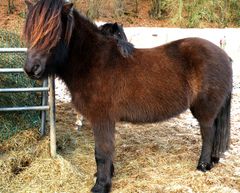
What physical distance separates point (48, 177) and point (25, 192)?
12.5 inches

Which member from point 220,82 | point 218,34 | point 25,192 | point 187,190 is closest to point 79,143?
point 25,192

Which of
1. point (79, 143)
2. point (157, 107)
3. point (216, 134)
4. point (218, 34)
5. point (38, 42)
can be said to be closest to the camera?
point (38, 42)

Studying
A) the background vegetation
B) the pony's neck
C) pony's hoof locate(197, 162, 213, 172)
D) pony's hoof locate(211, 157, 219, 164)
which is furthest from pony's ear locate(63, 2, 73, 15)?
the background vegetation

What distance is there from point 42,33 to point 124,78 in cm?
92

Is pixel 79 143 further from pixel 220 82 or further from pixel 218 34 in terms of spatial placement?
pixel 218 34

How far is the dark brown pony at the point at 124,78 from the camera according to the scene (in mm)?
3594

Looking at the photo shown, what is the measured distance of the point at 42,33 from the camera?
3199 millimetres

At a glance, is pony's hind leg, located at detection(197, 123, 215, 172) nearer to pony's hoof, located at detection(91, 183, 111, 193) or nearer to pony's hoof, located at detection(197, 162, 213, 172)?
pony's hoof, located at detection(197, 162, 213, 172)

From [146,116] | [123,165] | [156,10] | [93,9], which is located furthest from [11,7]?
[146,116]

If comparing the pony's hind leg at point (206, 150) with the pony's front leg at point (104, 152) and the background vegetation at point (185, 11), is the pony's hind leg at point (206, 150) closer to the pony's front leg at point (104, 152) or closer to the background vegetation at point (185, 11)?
the pony's front leg at point (104, 152)

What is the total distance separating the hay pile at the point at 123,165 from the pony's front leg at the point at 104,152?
0.43ft

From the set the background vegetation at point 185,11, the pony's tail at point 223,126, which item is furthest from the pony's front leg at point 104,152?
the background vegetation at point 185,11

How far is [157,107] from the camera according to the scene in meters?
3.80

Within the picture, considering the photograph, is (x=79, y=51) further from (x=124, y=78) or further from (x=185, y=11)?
(x=185, y=11)
